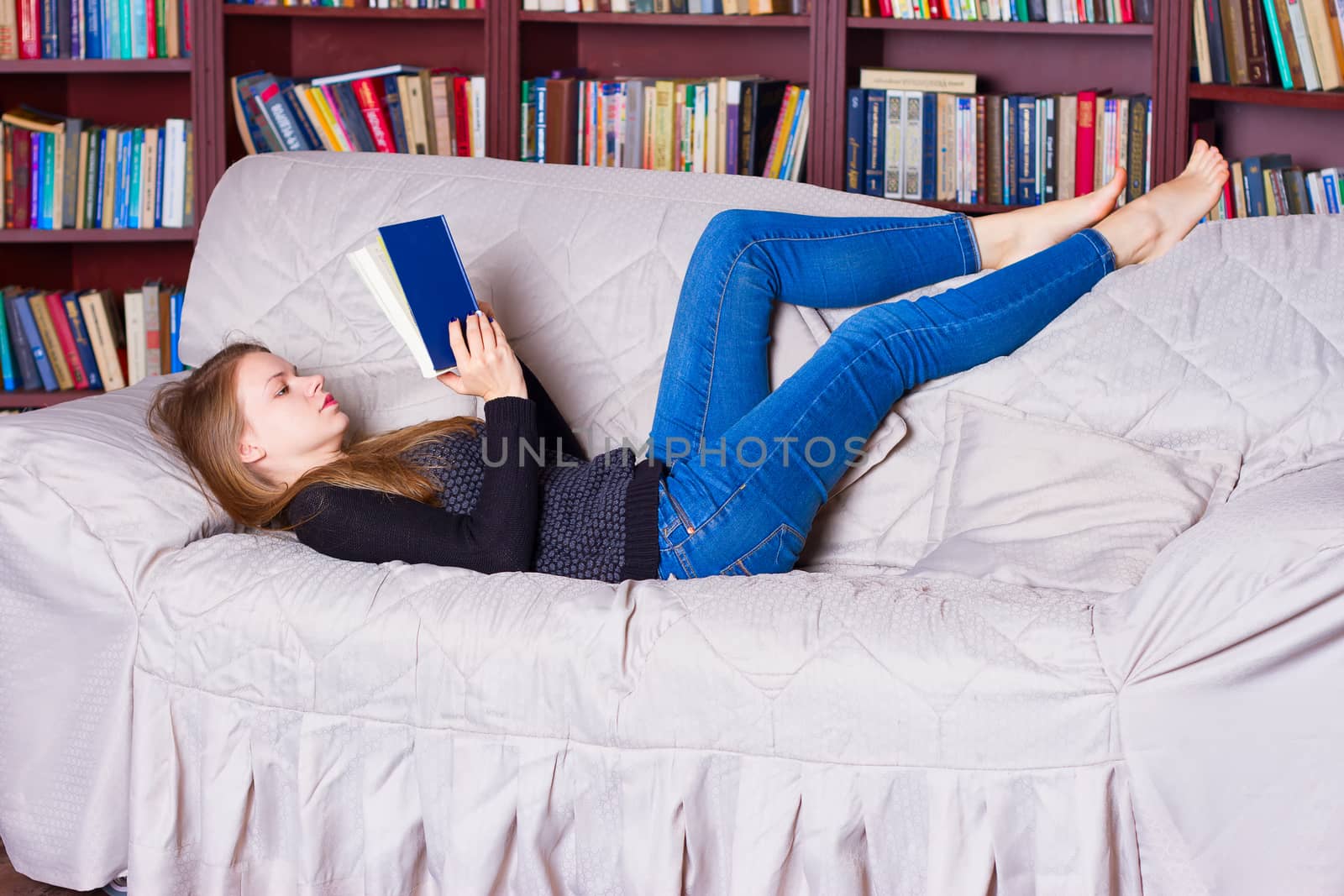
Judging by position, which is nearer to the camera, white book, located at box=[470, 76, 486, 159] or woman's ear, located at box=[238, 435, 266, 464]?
woman's ear, located at box=[238, 435, 266, 464]

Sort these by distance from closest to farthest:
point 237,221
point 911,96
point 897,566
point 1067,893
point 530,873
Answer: point 1067,893 → point 530,873 → point 897,566 → point 237,221 → point 911,96

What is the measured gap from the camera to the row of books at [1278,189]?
2.24 m

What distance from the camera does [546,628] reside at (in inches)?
54.6

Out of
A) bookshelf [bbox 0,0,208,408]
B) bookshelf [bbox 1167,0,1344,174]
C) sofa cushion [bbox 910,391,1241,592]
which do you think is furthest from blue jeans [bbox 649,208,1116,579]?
bookshelf [bbox 0,0,208,408]

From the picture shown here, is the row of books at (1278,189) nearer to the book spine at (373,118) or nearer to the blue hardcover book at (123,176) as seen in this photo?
the book spine at (373,118)

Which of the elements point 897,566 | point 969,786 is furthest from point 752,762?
point 897,566

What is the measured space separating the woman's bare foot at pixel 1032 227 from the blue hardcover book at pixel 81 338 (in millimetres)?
2053

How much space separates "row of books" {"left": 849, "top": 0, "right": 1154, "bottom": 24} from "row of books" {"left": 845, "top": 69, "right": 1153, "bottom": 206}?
0.40 feet

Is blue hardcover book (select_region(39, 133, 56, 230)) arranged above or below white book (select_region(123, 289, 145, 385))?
above

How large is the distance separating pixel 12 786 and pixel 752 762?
954mm

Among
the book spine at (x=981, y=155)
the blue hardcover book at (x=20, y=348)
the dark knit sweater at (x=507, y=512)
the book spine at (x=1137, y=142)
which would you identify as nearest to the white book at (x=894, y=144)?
the book spine at (x=981, y=155)

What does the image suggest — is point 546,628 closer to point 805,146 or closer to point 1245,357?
point 1245,357

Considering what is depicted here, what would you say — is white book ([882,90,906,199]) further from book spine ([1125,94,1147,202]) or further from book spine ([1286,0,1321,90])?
book spine ([1286,0,1321,90])

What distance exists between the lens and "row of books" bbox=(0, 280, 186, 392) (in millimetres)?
2811
